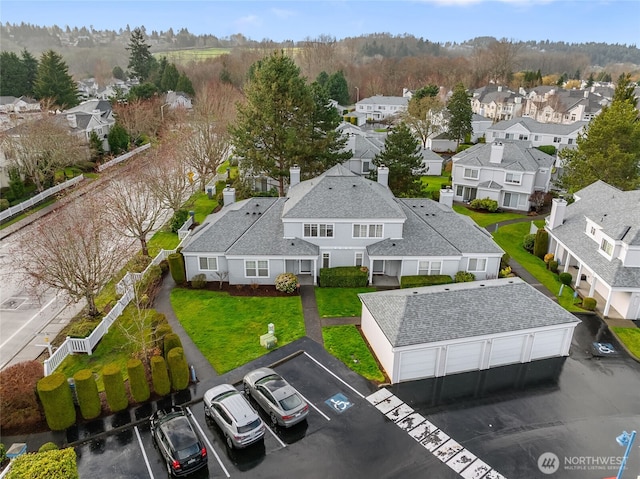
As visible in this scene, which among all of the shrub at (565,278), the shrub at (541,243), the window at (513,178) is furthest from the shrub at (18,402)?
the window at (513,178)

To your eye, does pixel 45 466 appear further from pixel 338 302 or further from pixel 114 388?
pixel 338 302

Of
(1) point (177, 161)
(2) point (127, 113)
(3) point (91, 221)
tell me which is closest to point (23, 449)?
(3) point (91, 221)

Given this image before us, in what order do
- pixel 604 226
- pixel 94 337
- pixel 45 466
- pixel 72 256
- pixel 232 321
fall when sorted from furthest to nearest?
1. pixel 604 226
2. pixel 232 321
3. pixel 72 256
4. pixel 94 337
5. pixel 45 466

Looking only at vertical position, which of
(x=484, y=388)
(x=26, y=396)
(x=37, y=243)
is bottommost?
(x=484, y=388)

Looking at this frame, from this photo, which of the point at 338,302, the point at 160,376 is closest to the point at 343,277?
the point at 338,302

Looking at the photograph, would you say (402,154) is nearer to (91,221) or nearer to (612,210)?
(612,210)

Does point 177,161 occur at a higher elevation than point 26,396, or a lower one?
higher
